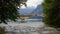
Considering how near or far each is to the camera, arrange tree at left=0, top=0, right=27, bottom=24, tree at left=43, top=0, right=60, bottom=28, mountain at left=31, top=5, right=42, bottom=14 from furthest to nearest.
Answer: mountain at left=31, top=5, right=42, bottom=14, tree at left=43, top=0, right=60, bottom=28, tree at left=0, top=0, right=27, bottom=24

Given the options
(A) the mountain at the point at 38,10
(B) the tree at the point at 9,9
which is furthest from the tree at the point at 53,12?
(B) the tree at the point at 9,9

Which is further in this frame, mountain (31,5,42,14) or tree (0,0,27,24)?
mountain (31,5,42,14)

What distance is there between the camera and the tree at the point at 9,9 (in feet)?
29.0

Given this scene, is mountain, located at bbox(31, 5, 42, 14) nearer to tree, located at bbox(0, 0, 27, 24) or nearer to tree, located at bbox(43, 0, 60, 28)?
tree, located at bbox(43, 0, 60, 28)

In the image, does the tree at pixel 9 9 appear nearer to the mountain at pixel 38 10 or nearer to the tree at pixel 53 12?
the tree at pixel 53 12

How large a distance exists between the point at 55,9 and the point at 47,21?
2457 mm

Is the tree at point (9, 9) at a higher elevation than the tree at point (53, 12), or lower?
higher

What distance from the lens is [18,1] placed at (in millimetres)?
9328

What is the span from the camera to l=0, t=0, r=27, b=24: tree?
8.84 meters

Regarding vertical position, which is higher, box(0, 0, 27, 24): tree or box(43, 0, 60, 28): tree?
box(0, 0, 27, 24): tree

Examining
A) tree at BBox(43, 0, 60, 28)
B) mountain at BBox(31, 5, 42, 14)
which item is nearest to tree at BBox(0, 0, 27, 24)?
tree at BBox(43, 0, 60, 28)

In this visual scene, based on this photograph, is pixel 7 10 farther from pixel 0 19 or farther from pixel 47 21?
pixel 47 21

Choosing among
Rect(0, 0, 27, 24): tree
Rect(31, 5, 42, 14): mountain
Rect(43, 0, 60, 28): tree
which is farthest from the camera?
Rect(31, 5, 42, 14): mountain

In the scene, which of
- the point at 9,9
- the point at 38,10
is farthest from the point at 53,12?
the point at 38,10
